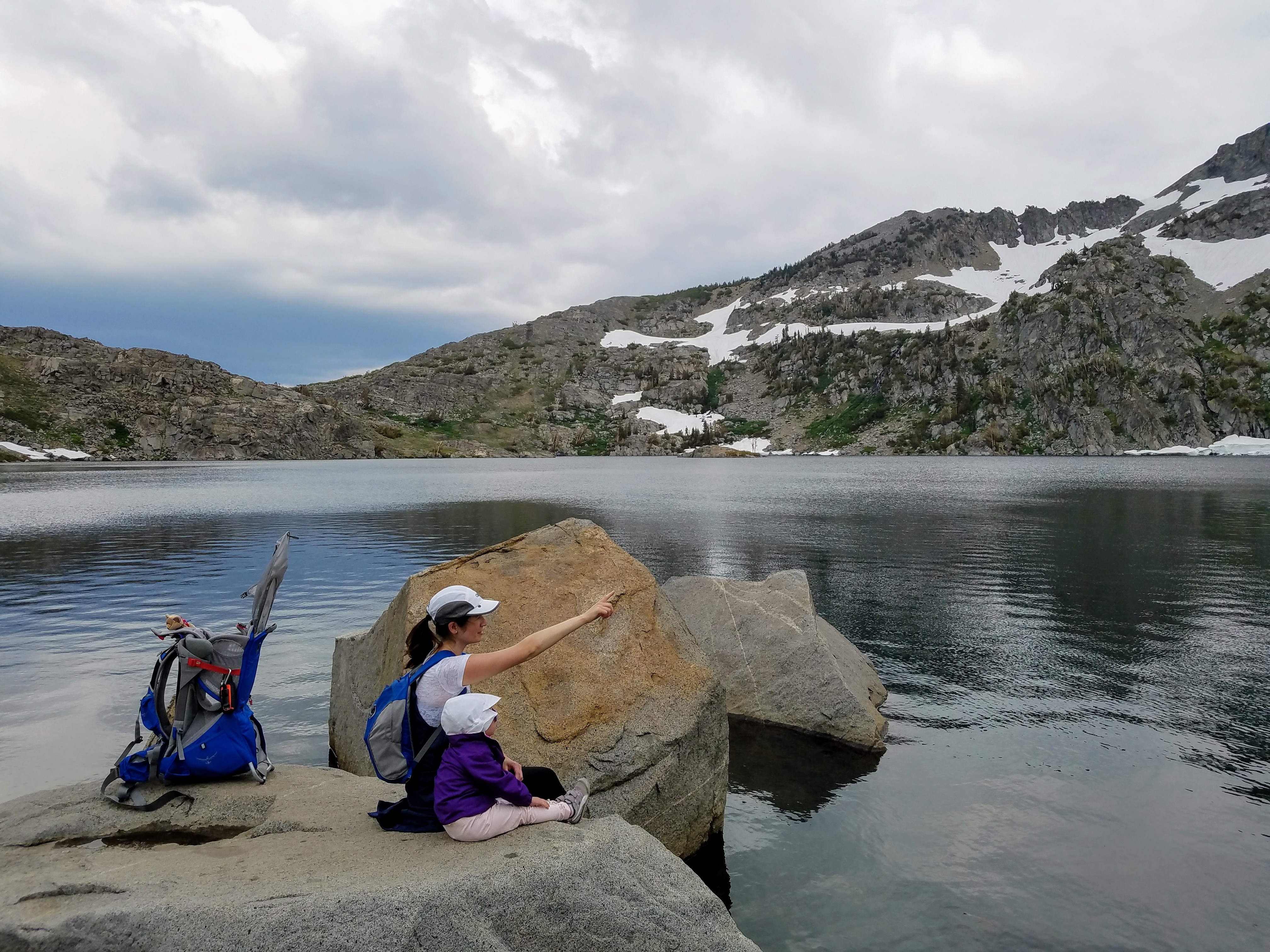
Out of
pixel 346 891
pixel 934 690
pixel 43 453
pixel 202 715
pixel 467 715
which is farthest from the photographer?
pixel 43 453

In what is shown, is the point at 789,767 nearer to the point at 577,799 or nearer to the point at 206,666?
the point at 577,799

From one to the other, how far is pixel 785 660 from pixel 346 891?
12.8 m

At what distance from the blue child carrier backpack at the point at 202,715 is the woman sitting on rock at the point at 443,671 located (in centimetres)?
278

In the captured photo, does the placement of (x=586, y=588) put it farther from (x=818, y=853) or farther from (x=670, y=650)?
(x=818, y=853)

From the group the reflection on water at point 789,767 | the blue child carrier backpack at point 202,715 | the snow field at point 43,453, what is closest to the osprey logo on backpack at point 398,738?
the blue child carrier backpack at point 202,715

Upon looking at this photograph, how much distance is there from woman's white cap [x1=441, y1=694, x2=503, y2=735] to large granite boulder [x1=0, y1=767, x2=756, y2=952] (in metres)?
0.99

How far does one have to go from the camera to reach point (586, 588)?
12258mm

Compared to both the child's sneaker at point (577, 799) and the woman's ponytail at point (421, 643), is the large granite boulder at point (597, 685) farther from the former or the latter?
the woman's ponytail at point (421, 643)

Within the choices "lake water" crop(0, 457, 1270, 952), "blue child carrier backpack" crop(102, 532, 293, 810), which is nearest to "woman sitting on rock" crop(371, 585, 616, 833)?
"blue child carrier backpack" crop(102, 532, 293, 810)

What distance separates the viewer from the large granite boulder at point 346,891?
5.18 meters

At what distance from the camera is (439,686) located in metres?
6.38

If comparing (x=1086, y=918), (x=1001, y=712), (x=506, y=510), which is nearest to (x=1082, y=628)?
(x=1001, y=712)

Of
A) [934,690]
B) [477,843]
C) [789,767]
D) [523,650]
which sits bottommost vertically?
[934,690]

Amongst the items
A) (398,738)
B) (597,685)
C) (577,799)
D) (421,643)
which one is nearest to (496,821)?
(577,799)
